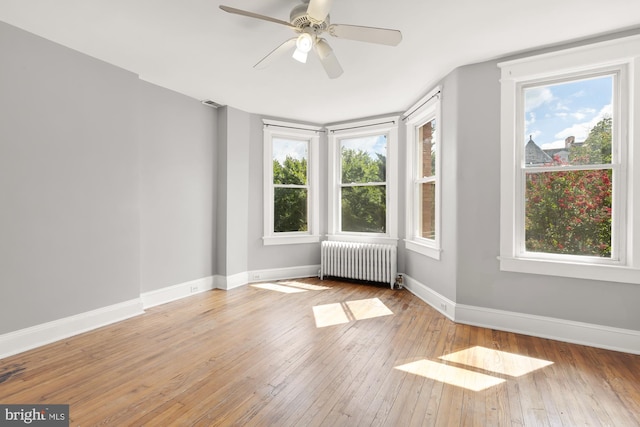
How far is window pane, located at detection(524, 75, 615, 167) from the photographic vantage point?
8.64 ft

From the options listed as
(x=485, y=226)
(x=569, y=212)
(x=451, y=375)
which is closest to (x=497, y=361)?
(x=451, y=375)

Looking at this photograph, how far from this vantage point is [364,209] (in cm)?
500

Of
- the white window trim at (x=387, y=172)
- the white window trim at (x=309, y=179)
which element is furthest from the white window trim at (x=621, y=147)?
the white window trim at (x=309, y=179)

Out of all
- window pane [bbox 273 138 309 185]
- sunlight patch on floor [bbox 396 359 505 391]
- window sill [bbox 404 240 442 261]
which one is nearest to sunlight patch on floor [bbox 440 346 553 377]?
sunlight patch on floor [bbox 396 359 505 391]

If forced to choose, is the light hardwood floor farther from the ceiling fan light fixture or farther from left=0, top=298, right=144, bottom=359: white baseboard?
the ceiling fan light fixture

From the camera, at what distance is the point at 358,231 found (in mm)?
5066

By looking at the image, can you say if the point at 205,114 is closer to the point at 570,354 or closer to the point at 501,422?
the point at 501,422

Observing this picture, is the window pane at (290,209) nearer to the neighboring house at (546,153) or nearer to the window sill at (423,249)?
the window sill at (423,249)

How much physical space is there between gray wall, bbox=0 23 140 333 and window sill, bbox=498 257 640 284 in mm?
3955

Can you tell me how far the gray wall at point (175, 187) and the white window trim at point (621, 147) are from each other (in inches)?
145

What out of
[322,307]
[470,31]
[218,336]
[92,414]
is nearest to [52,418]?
[92,414]

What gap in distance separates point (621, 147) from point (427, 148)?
1931mm

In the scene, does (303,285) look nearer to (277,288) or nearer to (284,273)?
(277,288)

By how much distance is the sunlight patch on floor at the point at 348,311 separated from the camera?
127 inches
